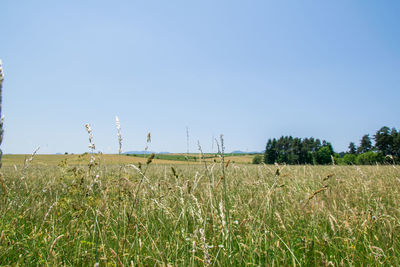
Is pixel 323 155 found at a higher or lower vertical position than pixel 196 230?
lower

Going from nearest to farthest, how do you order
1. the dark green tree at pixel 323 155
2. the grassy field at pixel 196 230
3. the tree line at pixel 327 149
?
the grassy field at pixel 196 230, the tree line at pixel 327 149, the dark green tree at pixel 323 155

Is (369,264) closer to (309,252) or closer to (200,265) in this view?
(309,252)

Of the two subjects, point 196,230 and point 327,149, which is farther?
point 327,149

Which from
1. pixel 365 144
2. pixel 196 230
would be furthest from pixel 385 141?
pixel 196 230

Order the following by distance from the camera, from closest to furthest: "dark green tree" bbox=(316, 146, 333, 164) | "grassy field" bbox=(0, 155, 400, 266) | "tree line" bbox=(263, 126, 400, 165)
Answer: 1. "grassy field" bbox=(0, 155, 400, 266)
2. "tree line" bbox=(263, 126, 400, 165)
3. "dark green tree" bbox=(316, 146, 333, 164)

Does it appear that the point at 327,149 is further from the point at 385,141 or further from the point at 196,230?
the point at 196,230

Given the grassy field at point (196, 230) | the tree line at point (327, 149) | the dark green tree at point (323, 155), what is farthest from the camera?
the dark green tree at point (323, 155)

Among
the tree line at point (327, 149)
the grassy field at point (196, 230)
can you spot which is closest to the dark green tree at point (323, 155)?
the tree line at point (327, 149)

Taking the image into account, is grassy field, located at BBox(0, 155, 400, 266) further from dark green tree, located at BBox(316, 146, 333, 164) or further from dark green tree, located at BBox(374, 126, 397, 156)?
dark green tree, located at BBox(316, 146, 333, 164)

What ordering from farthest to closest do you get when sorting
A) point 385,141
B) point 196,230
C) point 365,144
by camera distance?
1. point 365,144
2. point 385,141
3. point 196,230

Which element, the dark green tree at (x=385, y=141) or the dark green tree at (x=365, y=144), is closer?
the dark green tree at (x=385, y=141)

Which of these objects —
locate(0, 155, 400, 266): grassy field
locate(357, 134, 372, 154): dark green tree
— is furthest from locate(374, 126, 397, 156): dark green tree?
locate(0, 155, 400, 266): grassy field

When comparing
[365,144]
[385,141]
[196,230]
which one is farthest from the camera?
[365,144]

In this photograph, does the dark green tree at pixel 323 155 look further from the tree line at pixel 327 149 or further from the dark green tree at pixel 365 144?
the dark green tree at pixel 365 144
